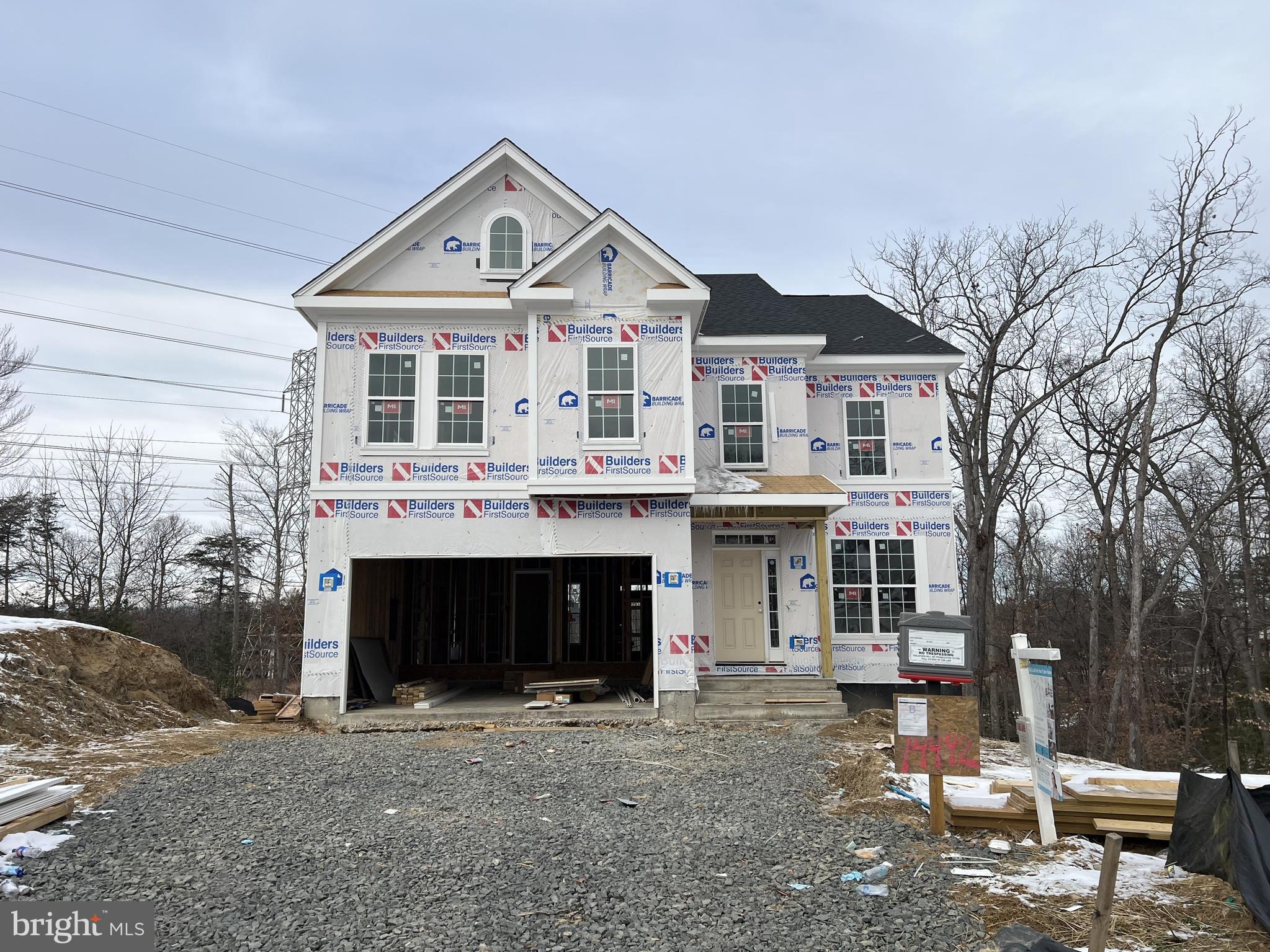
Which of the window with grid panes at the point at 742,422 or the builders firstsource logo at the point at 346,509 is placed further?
the window with grid panes at the point at 742,422

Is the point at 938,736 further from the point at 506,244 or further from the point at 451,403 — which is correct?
the point at 506,244

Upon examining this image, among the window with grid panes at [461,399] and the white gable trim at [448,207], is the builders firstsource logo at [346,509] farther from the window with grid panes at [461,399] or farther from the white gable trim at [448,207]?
the white gable trim at [448,207]

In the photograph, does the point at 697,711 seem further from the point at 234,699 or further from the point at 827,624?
the point at 234,699

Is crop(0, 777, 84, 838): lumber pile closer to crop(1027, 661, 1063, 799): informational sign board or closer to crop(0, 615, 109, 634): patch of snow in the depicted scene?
crop(0, 615, 109, 634): patch of snow

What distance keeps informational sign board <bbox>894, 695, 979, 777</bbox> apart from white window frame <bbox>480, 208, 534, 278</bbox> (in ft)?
34.9

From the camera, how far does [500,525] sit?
14227mm

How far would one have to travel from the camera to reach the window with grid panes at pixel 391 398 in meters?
14.3

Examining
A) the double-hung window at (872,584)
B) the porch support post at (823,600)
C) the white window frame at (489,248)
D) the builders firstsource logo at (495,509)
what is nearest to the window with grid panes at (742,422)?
the porch support post at (823,600)

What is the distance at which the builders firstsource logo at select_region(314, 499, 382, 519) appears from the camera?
1402 cm

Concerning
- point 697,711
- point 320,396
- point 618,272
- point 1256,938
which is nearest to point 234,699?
point 320,396

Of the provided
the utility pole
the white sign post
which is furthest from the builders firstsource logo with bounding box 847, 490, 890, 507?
the utility pole

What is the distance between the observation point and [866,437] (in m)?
17.4

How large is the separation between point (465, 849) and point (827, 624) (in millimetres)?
10324

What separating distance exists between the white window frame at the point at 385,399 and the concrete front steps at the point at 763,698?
21.4 ft
